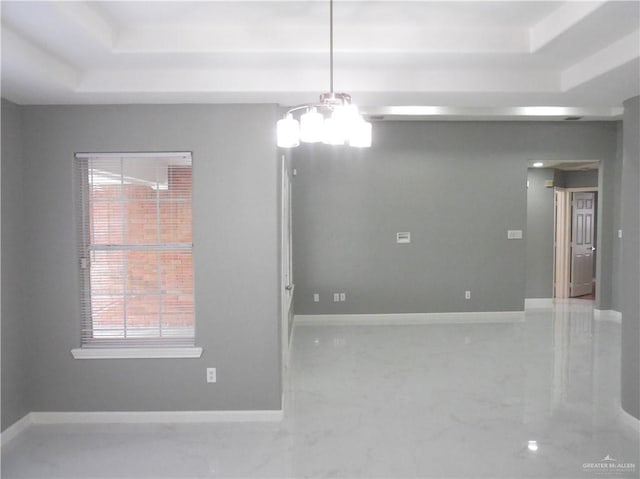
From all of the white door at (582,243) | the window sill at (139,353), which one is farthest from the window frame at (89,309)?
the white door at (582,243)

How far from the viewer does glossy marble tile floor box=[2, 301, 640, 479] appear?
263 centimetres

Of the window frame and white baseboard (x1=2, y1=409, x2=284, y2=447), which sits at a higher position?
the window frame

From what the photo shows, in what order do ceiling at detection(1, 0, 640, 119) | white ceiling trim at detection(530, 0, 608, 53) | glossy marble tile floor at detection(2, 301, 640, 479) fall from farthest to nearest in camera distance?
glossy marble tile floor at detection(2, 301, 640, 479), ceiling at detection(1, 0, 640, 119), white ceiling trim at detection(530, 0, 608, 53)

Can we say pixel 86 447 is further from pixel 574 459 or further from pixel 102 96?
pixel 574 459

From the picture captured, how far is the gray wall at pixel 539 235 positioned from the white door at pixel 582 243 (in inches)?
34.8

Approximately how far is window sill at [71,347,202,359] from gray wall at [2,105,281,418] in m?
0.05

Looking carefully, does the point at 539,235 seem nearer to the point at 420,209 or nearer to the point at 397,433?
the point at 420,209

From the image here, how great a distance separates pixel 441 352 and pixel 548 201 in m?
3.95

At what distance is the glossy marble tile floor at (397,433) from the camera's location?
2.63m

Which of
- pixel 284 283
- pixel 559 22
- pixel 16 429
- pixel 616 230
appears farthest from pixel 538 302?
pixel 16 429

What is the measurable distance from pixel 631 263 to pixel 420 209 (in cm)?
312

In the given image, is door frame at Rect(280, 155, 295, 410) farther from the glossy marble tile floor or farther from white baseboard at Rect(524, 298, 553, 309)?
white baseboard at Rect(524, 298, 553, 309)

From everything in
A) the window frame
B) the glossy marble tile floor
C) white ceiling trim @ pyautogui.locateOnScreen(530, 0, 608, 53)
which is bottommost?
the glossy marble tile floor

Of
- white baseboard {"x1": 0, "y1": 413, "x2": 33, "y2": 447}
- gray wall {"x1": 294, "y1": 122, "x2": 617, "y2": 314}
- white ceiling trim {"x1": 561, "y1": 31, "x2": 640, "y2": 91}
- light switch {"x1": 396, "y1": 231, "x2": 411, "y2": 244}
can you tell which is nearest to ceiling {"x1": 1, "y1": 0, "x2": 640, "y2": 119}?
white ceiling trim {"x1": 561, "y1": 31, "x2": 640, "y2": 91}
